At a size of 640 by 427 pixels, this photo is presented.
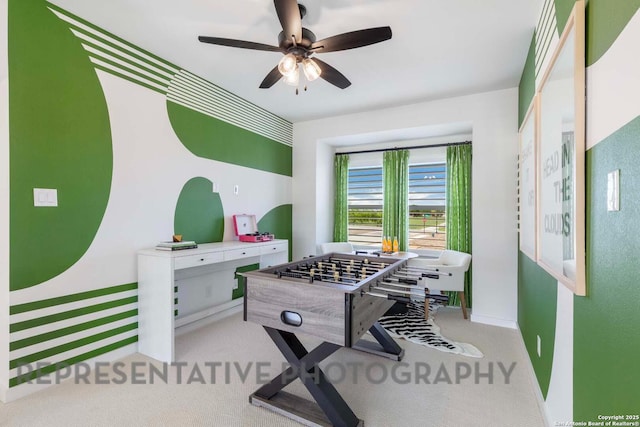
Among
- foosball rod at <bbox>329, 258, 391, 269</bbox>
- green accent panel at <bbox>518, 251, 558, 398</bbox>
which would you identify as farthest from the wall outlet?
foosball rod at <bbox>329, 258, 391, 269</bbox>

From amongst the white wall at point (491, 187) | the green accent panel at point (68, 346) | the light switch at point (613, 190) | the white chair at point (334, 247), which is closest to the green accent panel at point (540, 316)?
the white wall at point (491, 187)

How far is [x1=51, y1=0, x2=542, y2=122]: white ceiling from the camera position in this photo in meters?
2.17

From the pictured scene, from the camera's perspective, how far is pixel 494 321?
3418 millimetres

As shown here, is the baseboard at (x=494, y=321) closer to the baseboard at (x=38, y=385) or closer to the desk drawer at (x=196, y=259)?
the desk drawer at (x=196, y=259)

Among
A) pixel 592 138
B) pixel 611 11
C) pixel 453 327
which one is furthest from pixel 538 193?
pixel 453 327

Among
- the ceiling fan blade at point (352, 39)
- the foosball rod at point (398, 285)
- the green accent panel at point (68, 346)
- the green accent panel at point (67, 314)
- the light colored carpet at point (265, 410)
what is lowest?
the light colored carpet at point (265, 410)

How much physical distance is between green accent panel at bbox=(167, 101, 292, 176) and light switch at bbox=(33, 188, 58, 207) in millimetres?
1215

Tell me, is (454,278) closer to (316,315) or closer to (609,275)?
(316,315)

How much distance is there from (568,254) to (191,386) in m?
2.43

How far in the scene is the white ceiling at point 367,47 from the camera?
7.13 feet

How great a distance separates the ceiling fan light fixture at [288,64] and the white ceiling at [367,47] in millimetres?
384

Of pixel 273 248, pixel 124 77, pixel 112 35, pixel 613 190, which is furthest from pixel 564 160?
pixel 112 35

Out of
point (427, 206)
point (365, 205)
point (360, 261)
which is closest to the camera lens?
point (360, 261)

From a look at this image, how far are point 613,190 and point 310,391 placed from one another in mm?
1681
